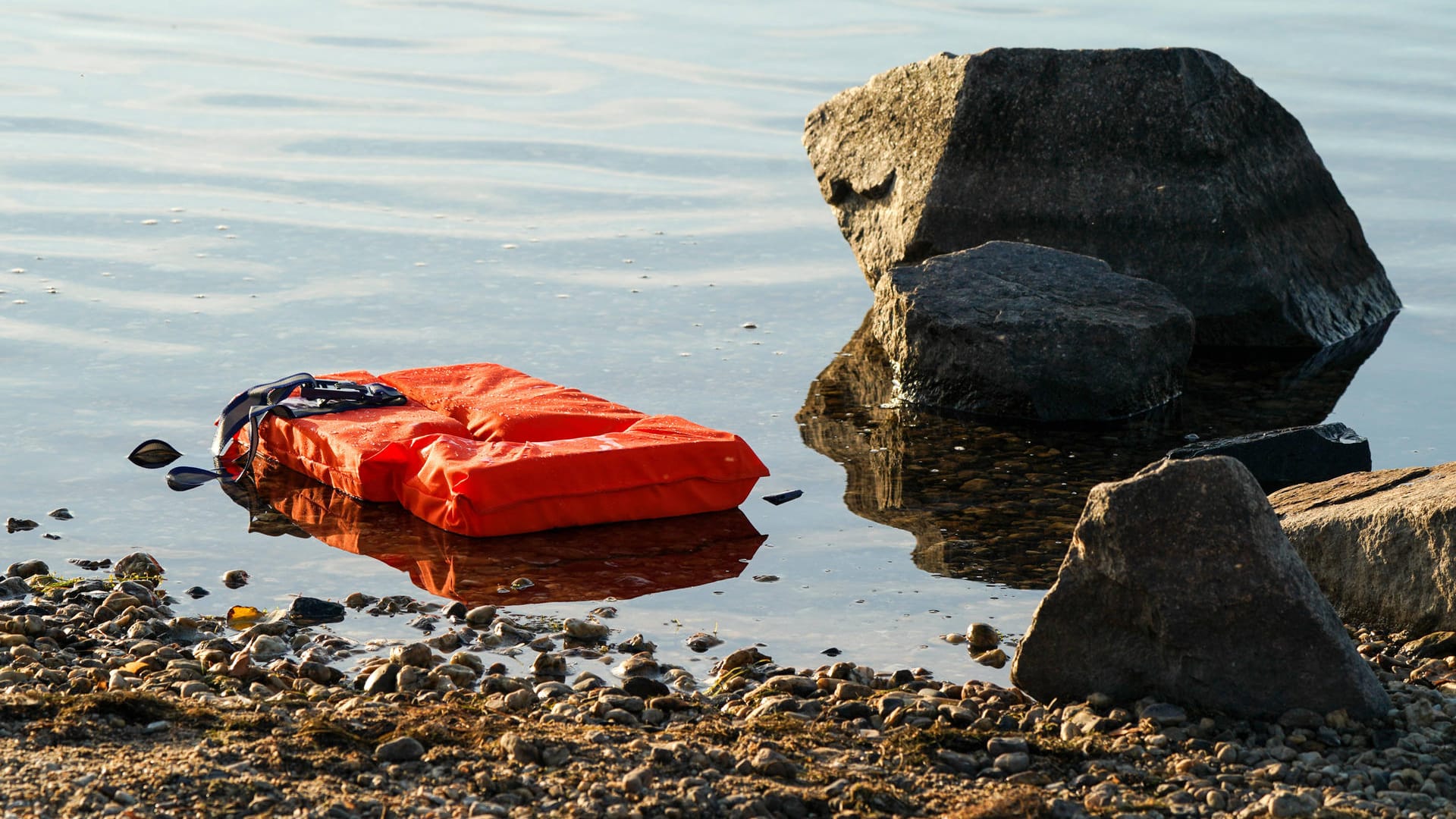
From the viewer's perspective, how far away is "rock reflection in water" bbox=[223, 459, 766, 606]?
6.52 m

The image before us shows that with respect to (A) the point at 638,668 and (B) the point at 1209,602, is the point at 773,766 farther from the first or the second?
(B) the point at 1209,602

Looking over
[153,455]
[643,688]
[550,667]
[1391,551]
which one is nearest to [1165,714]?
[1391,551]

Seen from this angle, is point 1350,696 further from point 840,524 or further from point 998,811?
point 840,524

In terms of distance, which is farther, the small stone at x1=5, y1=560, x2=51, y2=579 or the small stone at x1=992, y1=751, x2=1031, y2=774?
the small stone at x1=5, y1=560, x2=51, y2=579

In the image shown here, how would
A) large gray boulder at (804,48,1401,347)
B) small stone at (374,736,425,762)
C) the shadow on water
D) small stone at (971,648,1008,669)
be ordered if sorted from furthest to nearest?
1. large gray boulder at (804,48,1401,347)
2. the shadow on water
3. small stone at (971,648,1008,669)
4. small stone at (374,736,425,762)

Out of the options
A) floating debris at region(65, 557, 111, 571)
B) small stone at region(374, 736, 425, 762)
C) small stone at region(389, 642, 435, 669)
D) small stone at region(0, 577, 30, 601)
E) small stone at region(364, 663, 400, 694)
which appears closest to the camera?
small stone at region(374, 736, 425, 762)

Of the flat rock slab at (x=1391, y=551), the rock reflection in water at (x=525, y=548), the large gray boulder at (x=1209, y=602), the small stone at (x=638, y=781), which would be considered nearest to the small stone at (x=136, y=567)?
the rock reflection in water at (x=525, y=548)

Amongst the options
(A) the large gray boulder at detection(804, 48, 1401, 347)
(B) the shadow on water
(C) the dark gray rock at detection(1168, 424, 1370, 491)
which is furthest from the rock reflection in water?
(A) the large gray boulder at detection(804, 48, 1401, 347)

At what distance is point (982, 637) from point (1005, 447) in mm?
2486

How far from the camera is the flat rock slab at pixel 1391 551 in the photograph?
568 cm

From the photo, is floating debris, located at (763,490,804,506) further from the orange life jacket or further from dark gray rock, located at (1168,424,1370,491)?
dark gray rock, located at (1168,424,1370,491)

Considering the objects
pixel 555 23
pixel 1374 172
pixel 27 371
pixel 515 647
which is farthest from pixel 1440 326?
pixel 555 23

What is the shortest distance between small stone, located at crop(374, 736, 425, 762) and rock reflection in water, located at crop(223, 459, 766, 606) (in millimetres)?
1664

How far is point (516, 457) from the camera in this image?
7012 mm
